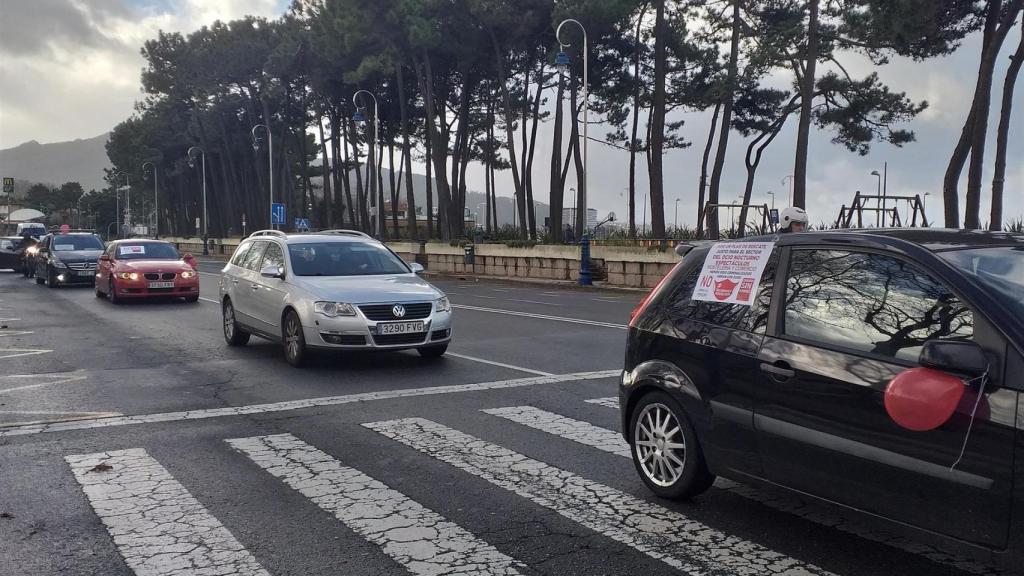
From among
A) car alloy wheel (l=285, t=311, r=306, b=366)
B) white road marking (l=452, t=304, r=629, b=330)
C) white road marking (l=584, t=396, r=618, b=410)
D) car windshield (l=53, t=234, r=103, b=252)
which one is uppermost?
car windshield (l=53, t=234, r=103, b=252)

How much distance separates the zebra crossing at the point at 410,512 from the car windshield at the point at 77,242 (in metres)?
22.2

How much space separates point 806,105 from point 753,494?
89.1 feet

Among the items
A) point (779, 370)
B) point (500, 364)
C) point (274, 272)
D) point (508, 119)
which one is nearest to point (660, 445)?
point (779, 370)

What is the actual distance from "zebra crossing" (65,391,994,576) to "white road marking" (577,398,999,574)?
2cm

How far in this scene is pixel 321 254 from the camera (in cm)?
1115

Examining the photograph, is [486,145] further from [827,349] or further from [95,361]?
[827,349]

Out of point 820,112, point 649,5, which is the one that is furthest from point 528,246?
point 820,112

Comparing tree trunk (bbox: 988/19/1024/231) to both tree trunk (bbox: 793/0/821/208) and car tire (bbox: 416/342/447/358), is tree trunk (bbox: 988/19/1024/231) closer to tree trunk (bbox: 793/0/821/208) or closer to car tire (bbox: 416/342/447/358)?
tree trunk (bbox: 793/0/821/208)

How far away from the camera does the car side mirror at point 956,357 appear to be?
3311 millimetres

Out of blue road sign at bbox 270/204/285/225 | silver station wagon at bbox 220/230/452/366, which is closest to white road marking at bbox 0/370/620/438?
silver station wagon at bbox 220/230/452/366

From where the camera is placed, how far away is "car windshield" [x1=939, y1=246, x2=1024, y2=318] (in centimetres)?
357

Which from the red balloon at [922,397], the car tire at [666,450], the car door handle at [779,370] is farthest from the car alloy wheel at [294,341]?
the red balloon at [922,397]

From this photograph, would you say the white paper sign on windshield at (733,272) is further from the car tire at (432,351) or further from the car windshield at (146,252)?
the car windshield at (146,252)

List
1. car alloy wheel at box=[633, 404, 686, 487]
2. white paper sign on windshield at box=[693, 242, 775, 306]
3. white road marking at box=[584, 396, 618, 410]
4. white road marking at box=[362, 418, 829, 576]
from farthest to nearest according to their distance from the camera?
white road marking at box=[584, 396, 618, 410]
car alloy wheel at box=[633, 404, 686, 487]
white paper sign on windshield at box=[693, 242, 775, 306]
white road marking at box=[362, 418, 829, 576]
